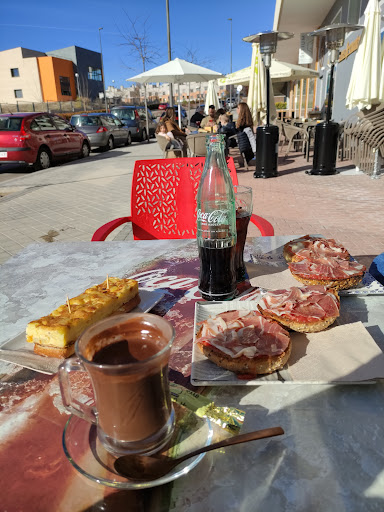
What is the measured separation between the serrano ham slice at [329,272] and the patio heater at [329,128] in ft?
25.5

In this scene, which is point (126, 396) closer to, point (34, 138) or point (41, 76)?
point (34, 138)

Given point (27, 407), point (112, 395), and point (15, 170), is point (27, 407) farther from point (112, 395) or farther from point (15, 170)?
point (15, 170)

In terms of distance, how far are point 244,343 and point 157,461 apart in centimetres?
41

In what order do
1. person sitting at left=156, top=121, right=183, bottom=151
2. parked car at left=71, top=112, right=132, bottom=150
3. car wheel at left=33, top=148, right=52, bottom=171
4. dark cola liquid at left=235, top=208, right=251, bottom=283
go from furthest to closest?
parked car at left=71, top=112, right=132, bottom=150 < car wheel at left=33, top=148, right=52, bottom=171 < person sitting at left=156, top=121, right=183, bottom=151 < dark cola liquid at left=235, top=208, right=251, bottom=283

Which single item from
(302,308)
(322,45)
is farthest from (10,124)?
(322,45)

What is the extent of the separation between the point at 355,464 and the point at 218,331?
0.47 metres

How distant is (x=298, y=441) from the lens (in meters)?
0.79

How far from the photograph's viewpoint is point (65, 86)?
5206cm

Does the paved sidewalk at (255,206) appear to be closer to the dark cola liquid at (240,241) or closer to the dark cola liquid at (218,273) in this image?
the dark cola liquid at (240,241)

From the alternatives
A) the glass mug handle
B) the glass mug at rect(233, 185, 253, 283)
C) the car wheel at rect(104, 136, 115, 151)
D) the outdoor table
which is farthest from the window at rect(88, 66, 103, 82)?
the glass mug handle

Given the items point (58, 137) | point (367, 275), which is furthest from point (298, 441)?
point (58, 137)

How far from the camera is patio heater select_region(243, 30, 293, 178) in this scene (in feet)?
26.8

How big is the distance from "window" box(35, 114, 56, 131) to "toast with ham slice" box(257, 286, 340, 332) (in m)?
12.3

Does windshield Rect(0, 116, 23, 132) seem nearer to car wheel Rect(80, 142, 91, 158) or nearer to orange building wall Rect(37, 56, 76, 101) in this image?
car wheel Rect(80, 142, 91, 158)
